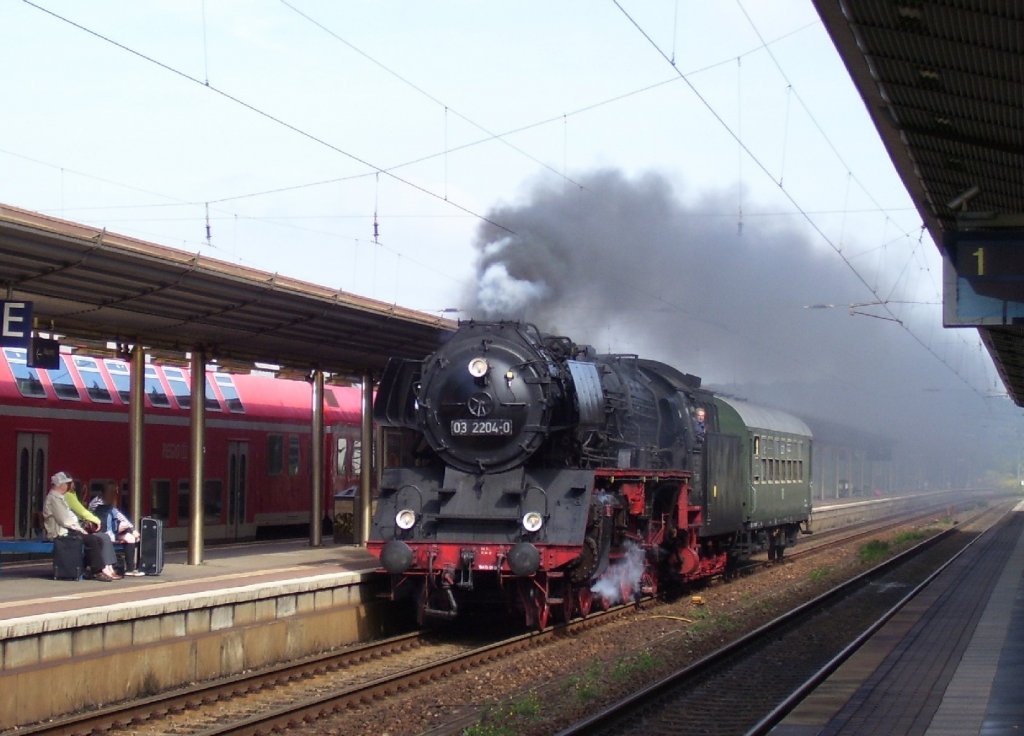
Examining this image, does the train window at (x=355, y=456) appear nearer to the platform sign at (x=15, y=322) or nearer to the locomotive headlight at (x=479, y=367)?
the locomotive headlight at (x=479, y=367)

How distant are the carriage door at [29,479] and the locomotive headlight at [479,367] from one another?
7.21 meters

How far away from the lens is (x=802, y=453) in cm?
2666

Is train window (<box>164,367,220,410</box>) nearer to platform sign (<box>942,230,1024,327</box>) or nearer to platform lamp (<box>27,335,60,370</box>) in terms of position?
platform lamp (<box>27,335,60,370</box>)

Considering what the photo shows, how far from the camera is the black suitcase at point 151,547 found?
14367 mm

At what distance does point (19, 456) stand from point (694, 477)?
959cm

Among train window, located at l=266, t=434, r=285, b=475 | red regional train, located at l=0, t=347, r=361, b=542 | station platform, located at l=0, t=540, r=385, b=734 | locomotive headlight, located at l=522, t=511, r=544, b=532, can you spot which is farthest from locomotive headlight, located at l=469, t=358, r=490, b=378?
train window, located at l=266, t=434, r=285, b=475

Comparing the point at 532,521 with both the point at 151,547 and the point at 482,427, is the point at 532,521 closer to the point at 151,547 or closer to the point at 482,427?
the point at 482,427

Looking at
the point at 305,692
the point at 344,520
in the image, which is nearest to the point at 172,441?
the point at 344,520

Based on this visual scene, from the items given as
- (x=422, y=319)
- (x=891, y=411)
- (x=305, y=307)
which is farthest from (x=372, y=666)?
(x=891, y=411)

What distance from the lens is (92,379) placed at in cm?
1894

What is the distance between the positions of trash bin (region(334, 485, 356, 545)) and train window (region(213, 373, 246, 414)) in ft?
8.13

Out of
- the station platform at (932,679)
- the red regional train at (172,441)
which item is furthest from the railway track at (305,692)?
the red regional train at (172,441)

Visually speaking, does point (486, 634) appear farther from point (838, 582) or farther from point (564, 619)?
point (838, 582)

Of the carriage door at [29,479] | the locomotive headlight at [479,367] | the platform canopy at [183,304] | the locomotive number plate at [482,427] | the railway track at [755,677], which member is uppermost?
the platform canopy at [183,304]
